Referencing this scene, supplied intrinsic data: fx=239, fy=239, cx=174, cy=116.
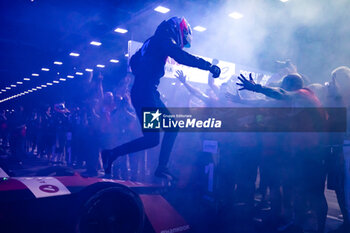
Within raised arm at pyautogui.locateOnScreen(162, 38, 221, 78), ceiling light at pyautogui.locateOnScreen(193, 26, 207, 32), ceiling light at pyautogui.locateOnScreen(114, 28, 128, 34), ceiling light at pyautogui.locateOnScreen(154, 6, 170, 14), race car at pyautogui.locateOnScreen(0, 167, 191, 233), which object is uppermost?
ceiling light at pyautogui.locateOnScreen(114, 28, 128, 34)

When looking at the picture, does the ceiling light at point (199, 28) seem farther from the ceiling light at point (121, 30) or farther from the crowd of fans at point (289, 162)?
the crowd of fans at point (289, 162)

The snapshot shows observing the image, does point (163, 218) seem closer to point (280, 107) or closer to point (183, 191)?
point (183, 191)

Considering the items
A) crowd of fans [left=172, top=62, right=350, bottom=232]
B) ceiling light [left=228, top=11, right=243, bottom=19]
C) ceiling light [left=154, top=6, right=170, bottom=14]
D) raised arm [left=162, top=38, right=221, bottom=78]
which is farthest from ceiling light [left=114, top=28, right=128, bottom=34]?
raised arm [left=162, top=38, right=221, bottom=78]

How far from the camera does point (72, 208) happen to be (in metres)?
2.28

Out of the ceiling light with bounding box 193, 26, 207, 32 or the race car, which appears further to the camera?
the ceiling light with bounding box 193, 26, 207, 32

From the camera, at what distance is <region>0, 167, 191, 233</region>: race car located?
2.05 meters

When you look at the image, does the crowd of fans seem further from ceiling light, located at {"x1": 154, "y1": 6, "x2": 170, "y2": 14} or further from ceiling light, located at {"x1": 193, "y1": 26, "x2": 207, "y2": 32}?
ceiling light, located at {"x1": 193, "y1": 26, "x2": 207, "y2": 32}

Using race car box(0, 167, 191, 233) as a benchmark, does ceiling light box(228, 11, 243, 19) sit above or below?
above

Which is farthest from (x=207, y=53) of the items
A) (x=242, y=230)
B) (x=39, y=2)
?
(x=242, y=230)

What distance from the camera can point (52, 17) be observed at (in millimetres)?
7938

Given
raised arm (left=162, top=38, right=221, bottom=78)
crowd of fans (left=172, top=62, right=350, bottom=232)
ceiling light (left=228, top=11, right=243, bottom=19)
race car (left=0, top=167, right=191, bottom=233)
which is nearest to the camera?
race car (left=0, top=167, right=191, bottom=233)

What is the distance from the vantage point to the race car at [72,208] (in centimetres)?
205

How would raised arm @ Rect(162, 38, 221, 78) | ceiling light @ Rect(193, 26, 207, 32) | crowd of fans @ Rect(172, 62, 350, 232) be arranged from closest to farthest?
raised arm @ Rect(162, 38, 221, 78)
crowd of fans @ Rect(172, 62, 350, 232)
ceiling light @ Rect(193, 26, 207, 32)

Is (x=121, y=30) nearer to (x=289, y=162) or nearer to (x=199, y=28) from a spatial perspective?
(x=199, y=28)
